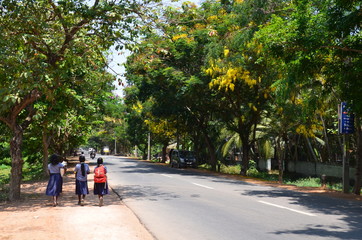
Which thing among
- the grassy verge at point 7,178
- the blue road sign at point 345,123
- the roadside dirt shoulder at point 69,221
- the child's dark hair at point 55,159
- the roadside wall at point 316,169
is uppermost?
the blue road sign at point 345,123

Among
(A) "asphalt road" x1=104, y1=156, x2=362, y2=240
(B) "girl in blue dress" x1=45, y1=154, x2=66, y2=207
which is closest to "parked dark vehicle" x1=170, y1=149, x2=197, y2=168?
(A) "asphalt road" x1=104, y1=156, x2=362, y2=240

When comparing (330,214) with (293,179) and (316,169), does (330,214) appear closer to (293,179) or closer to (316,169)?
(316,169)

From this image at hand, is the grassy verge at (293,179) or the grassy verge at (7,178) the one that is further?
the grassy verge at (293,179)

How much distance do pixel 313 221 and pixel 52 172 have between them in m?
7.56

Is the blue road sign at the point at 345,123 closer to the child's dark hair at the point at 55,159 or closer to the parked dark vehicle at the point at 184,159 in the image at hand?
the child's dark hair at the point at 55,159

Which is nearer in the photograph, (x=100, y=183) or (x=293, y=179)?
(x=100, y=183)

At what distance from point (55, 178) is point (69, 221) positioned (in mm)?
3106

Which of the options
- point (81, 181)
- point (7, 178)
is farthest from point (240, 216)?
point (7, 178)

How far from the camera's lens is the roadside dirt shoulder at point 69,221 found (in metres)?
7.70

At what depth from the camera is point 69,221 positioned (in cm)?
913

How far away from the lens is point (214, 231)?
8.19 meters

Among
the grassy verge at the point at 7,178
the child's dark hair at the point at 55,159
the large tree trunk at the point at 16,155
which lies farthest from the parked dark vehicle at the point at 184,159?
the child's dark hair at the point at 55,159

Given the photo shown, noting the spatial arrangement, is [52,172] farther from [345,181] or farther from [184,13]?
[345,181]

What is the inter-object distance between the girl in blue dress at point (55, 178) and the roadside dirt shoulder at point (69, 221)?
1.35 ft
